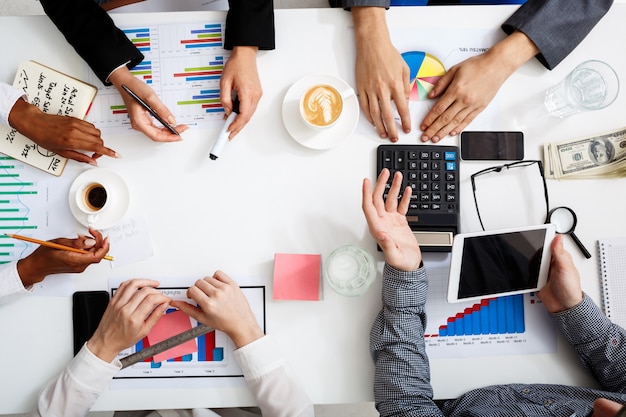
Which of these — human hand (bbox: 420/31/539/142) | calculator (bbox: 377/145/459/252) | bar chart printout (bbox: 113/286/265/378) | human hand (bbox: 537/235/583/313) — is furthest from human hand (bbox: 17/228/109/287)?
human hand (bbox: 537/235/583/313)

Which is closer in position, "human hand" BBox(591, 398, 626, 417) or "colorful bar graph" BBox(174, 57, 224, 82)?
"human hand" BBox(591, 398, 626, 417)

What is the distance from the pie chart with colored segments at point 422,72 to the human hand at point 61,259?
0.75 m

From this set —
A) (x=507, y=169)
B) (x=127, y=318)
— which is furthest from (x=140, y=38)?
(x=507, y=169)

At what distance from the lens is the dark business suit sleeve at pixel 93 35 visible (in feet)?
3.18

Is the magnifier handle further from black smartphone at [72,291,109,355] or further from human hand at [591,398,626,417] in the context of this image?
black smartphone at [72,291,109,355]

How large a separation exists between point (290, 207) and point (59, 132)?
0.51 meters

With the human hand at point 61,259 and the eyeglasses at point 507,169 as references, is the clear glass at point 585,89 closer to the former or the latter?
the eyeglasses at point 507,169

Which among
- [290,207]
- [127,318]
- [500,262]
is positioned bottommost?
[127,318]

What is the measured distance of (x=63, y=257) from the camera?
95cm

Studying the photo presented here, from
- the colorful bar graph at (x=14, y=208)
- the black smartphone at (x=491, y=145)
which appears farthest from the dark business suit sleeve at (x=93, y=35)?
the black smartphone at (x=491, y=145)

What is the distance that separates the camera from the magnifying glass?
101 centimetres

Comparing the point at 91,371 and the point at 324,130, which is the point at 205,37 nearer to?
the point at 324,130

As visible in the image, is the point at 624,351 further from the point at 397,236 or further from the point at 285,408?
the point at 285,408

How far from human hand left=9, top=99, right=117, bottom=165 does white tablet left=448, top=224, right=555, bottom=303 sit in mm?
776
